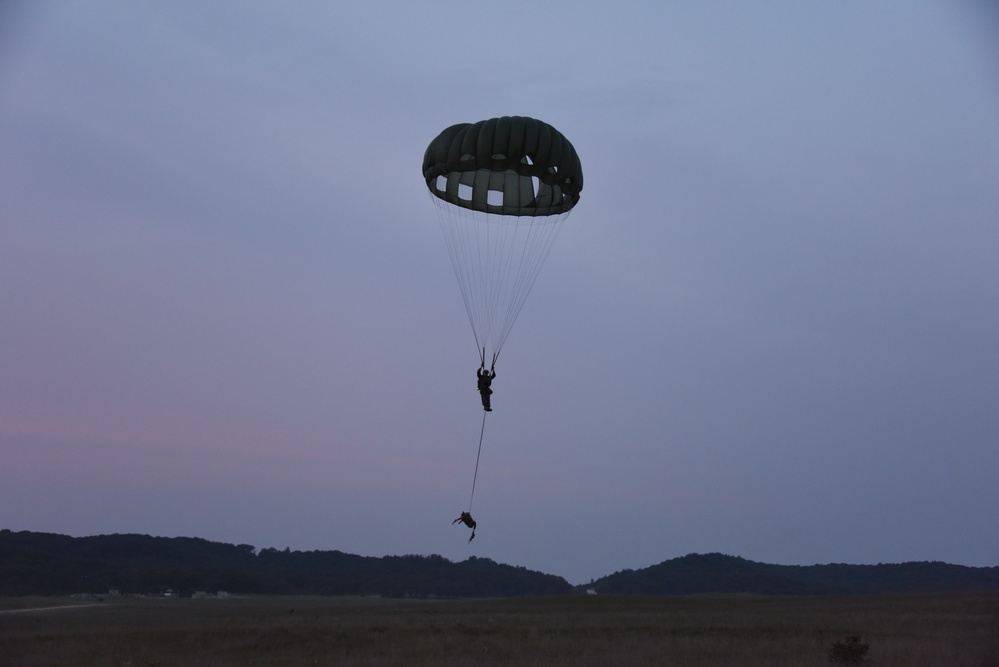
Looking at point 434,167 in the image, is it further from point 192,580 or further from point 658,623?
point 192,580

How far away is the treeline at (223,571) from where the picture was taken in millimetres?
96750

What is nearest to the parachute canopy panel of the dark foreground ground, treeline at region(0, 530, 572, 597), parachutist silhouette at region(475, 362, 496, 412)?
parachutist silhouette at region(475, 362, 496, 412)

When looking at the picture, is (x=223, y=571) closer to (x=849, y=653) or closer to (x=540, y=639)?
(x=540, y=639)

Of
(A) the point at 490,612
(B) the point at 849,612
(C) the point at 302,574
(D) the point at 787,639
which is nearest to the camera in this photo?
(D) the point at 787,639

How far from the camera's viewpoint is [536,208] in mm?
25016

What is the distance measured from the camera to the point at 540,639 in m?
27.1

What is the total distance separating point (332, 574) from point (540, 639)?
104 meters

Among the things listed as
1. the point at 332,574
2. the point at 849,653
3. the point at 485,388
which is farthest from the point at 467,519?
the point at 332,574

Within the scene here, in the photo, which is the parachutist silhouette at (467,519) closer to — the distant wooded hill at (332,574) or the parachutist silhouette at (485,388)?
the parachutist silhouette at (485,388)

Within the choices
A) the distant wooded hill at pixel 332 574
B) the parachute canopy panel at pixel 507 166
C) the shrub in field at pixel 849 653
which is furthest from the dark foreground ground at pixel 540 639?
the distant wooded hill at pixel 332 574

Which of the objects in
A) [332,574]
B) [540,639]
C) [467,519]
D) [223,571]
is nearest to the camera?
[467,519]

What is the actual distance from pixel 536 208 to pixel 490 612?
83.7ft

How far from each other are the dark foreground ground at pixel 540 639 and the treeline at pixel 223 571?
207 ft

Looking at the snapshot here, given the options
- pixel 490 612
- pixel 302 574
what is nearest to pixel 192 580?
pixel 302 574
